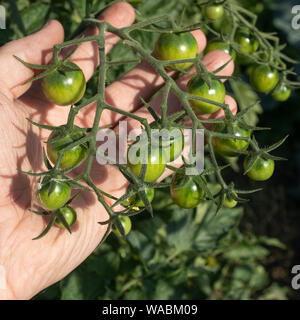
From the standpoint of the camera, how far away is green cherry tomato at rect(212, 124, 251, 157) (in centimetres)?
142

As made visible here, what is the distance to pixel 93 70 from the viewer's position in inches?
71.3

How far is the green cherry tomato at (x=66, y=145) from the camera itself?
125 cm

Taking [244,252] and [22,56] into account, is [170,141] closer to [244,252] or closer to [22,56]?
[22,56]

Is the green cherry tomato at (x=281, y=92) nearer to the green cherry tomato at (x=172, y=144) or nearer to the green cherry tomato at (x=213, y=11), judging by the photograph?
the green cherry tomato at (x=213, y=11)

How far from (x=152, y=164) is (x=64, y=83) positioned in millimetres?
402

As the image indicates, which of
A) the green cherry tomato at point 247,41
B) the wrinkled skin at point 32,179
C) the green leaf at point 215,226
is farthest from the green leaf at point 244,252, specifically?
the green cherry tomato at point 247,41

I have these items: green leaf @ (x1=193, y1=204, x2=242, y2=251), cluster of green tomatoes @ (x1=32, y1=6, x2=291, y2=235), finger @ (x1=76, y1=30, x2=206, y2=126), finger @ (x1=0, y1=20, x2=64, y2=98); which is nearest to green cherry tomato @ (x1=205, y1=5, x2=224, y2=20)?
cluster of green tomatoes @ (x1=32, y1=6, x2=291, y2=235)

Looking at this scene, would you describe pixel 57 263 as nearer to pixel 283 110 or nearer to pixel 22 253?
pixel 22 253

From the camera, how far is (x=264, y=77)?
1.69m

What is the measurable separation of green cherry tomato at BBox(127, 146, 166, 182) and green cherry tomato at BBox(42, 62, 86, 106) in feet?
1.05
